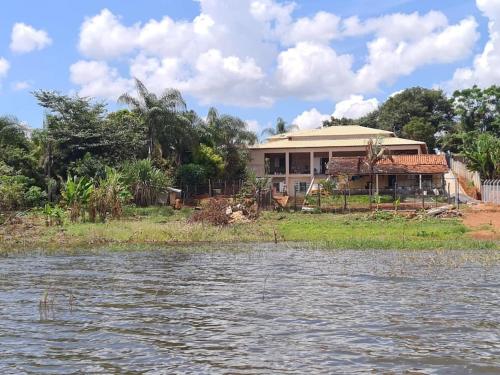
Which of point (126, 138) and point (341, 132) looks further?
point (341, 132)

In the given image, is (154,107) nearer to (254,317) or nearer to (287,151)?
(287,151)

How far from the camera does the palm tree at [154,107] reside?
54.7 meters

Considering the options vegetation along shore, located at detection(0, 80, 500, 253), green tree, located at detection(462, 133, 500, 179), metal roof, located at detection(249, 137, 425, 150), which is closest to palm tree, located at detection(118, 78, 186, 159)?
vegetation along shore, located at detection(0, 80, 500, 253)

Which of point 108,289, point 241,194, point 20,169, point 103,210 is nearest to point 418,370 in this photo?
point 108,289

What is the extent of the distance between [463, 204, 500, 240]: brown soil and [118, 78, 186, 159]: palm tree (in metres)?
27.4

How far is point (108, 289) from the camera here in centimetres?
1602

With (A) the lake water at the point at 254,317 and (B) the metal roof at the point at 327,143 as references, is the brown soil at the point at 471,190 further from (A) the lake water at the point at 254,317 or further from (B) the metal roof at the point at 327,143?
(A) the lake water at the point at 254,317

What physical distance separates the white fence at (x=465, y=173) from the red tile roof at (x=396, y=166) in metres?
3.19

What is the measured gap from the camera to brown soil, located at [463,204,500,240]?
30.9m

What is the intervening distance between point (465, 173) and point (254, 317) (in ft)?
183

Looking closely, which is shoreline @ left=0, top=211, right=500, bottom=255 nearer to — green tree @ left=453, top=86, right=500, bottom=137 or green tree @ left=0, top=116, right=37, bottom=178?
green tree @ left=0, top=116, right=37, bottom=178

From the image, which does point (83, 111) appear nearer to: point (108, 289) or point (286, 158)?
point (286, 158)

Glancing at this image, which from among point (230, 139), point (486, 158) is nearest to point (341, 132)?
point (230, 139)

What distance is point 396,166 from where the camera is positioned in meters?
54.6
